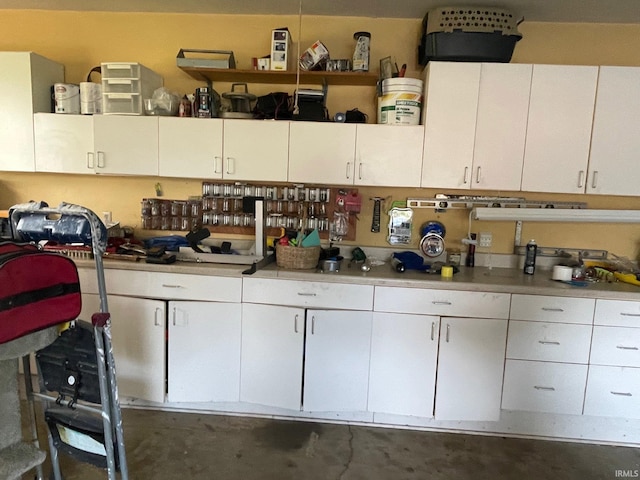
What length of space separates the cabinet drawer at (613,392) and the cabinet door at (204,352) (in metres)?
2.11

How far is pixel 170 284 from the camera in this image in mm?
2641

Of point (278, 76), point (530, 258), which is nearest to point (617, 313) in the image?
point (530, 258)

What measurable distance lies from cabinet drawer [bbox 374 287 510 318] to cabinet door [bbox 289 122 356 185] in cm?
80

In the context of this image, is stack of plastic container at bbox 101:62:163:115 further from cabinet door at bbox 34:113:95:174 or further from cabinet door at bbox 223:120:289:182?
cabinet door at bbox 223:120:289:182

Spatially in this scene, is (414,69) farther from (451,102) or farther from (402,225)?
(402,225)

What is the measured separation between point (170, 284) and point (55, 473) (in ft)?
3.56

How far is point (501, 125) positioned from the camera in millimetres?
2705

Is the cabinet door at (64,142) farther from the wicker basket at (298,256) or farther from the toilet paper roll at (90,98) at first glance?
the wicker basket at (298,256)

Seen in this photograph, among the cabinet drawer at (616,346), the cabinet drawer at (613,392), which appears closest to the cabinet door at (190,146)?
the cabinet drawer at (616,346)

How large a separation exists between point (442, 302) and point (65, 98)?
2.81m

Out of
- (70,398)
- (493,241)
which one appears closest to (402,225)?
(493,241)

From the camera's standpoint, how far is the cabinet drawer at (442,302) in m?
2.51

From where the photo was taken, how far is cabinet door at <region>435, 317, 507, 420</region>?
2.53 m

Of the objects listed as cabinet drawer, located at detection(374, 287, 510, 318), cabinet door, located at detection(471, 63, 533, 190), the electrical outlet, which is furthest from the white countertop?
Result: cabinet door, located at detection(471, 63, 533, 190)
